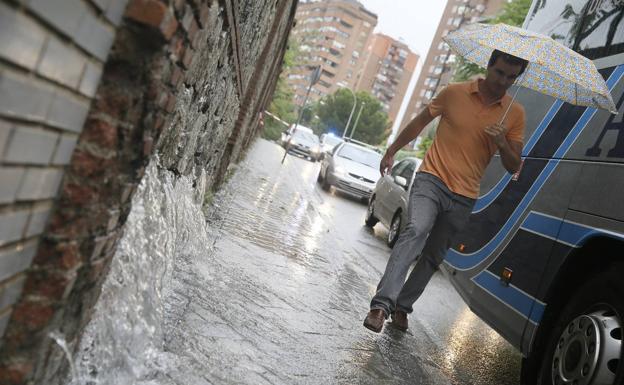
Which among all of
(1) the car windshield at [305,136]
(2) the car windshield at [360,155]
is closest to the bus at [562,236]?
(2) the car windshield at [360,155]

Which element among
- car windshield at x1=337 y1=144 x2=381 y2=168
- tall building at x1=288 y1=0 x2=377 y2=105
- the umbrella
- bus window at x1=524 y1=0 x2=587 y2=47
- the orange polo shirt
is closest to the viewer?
the umbrella

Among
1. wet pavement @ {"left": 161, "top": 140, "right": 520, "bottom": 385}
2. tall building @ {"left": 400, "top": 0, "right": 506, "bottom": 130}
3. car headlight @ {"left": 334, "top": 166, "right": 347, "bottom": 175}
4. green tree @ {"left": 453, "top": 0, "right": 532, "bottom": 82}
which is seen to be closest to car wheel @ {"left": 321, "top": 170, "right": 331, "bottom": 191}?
car headlight @ {"left": 334, "top": 166, "right": 347, "bottom": 175}

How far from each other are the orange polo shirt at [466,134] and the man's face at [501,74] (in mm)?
121

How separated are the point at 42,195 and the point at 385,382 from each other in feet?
8.67

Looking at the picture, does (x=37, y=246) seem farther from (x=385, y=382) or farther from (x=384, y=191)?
(x=384, y=191)

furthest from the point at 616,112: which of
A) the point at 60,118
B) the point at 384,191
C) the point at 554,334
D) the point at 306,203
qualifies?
the point at 306,203

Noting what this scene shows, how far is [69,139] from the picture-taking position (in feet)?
5.40

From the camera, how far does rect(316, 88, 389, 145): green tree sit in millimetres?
90125

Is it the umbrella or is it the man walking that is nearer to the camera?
the umbrella

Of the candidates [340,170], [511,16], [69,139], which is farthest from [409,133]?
[511,16]

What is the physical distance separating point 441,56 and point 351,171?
87887 mm

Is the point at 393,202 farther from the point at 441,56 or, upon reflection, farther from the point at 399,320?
the point at 441,56

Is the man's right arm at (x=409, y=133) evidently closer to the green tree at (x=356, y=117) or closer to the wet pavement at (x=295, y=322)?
the wet pavement at (x=295, y=322)

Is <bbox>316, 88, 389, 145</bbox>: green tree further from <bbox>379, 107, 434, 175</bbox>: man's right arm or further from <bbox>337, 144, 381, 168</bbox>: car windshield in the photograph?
<bbox>379, 107, 434, 175</bbox>: man's right arm
